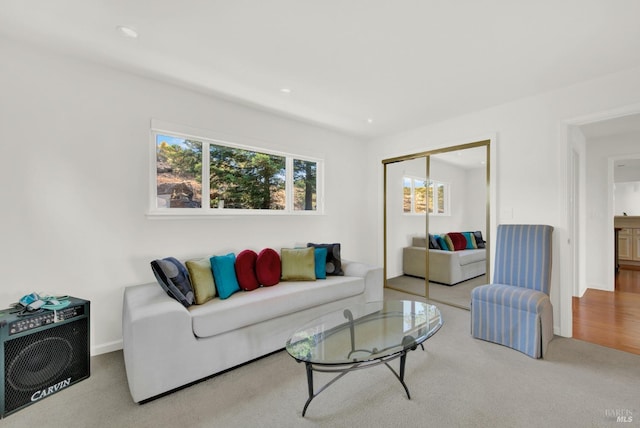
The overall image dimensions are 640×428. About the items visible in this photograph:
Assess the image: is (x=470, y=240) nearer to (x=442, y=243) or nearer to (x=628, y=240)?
Result: (x=442, y=243)

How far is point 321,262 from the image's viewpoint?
11.0 ft

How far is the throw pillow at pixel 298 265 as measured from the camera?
10.4ft

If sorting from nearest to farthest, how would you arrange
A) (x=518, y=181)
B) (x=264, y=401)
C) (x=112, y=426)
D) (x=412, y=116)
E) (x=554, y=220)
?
(x=112, y=426), (x=264, y=401), (x=554, y=220), (x=518, y=181), (x=412, y=116)

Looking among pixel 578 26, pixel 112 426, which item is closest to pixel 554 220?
pixel 578 26

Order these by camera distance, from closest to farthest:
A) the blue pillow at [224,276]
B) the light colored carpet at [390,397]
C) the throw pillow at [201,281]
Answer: the light colored carpet at [390,397], the throw pillow at [201,281], the blue pillow at [224,276]

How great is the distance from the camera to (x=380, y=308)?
2.56 m

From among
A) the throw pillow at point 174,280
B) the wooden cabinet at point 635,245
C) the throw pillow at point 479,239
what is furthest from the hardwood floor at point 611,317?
the throw pillow at point 174,280

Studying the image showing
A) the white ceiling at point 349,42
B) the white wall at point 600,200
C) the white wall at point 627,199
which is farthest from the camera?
the white wall at point 627,199

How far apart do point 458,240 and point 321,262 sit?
6.41 feet

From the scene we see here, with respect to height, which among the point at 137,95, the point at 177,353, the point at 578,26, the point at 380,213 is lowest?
the point at 177,353

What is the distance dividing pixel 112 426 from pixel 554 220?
3981 mm

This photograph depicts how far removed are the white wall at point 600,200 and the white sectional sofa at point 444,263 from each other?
224 centimetres

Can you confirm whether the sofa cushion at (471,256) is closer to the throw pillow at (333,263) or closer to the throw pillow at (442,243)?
the throw pillow at (442,243)

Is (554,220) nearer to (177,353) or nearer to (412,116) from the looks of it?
(412,116)
